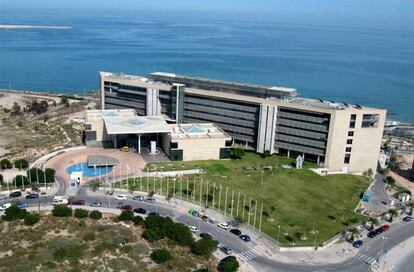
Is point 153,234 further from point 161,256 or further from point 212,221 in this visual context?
point 212,221

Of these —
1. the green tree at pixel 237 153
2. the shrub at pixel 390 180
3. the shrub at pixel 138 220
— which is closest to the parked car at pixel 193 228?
the shrub at pixel 138 220

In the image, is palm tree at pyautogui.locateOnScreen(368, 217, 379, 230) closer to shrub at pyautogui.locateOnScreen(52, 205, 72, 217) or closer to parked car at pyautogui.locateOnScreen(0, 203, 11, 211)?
shrub at pyautogui.locateOnScreen(52, 205, 72, 217)

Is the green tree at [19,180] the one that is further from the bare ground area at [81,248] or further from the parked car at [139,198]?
the parked car at [139,198]

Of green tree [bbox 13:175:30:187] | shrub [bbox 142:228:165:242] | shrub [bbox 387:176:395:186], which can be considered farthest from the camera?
shrub [bbox 387:176:395:186]

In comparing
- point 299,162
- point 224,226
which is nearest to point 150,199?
point 224,226

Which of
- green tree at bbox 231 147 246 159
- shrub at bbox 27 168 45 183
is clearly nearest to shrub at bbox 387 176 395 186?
green tree at bbox 231 147 246 159

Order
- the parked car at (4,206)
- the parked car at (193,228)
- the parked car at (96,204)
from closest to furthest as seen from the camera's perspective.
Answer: the parked car at (193,228) < the parked car at (4,206) < the parked car at (96,204)
